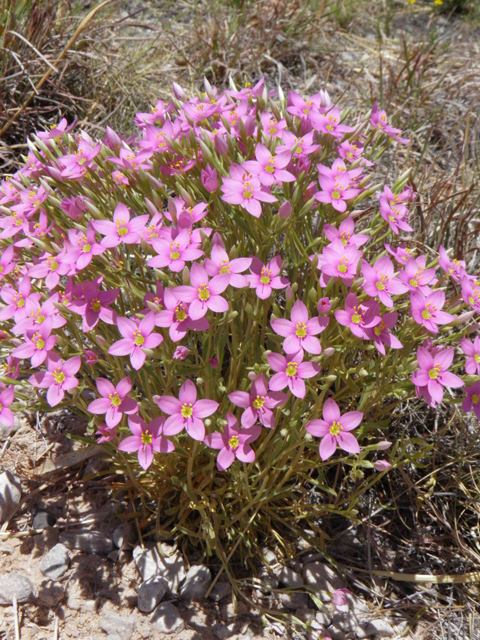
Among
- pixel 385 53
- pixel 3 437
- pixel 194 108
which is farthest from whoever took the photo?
pixel 385 53

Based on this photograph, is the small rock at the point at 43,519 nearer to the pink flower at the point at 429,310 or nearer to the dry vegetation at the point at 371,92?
the dry vegetation at the point at 371,92

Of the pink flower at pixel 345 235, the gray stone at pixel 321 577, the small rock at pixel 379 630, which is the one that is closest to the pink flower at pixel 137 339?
the pink flower at pixel 345 235

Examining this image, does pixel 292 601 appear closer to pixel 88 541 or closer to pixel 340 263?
pixel 88 541

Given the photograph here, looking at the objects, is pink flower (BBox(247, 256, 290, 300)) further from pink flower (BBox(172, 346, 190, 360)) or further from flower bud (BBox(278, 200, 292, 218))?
pink flower (BBox(172, 346, 190, 360))

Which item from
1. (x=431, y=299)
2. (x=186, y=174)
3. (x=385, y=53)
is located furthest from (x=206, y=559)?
(x=385, y=53)

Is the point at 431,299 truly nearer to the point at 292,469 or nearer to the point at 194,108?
the point at 292,469

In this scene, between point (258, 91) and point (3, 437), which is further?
point (3, 437)
